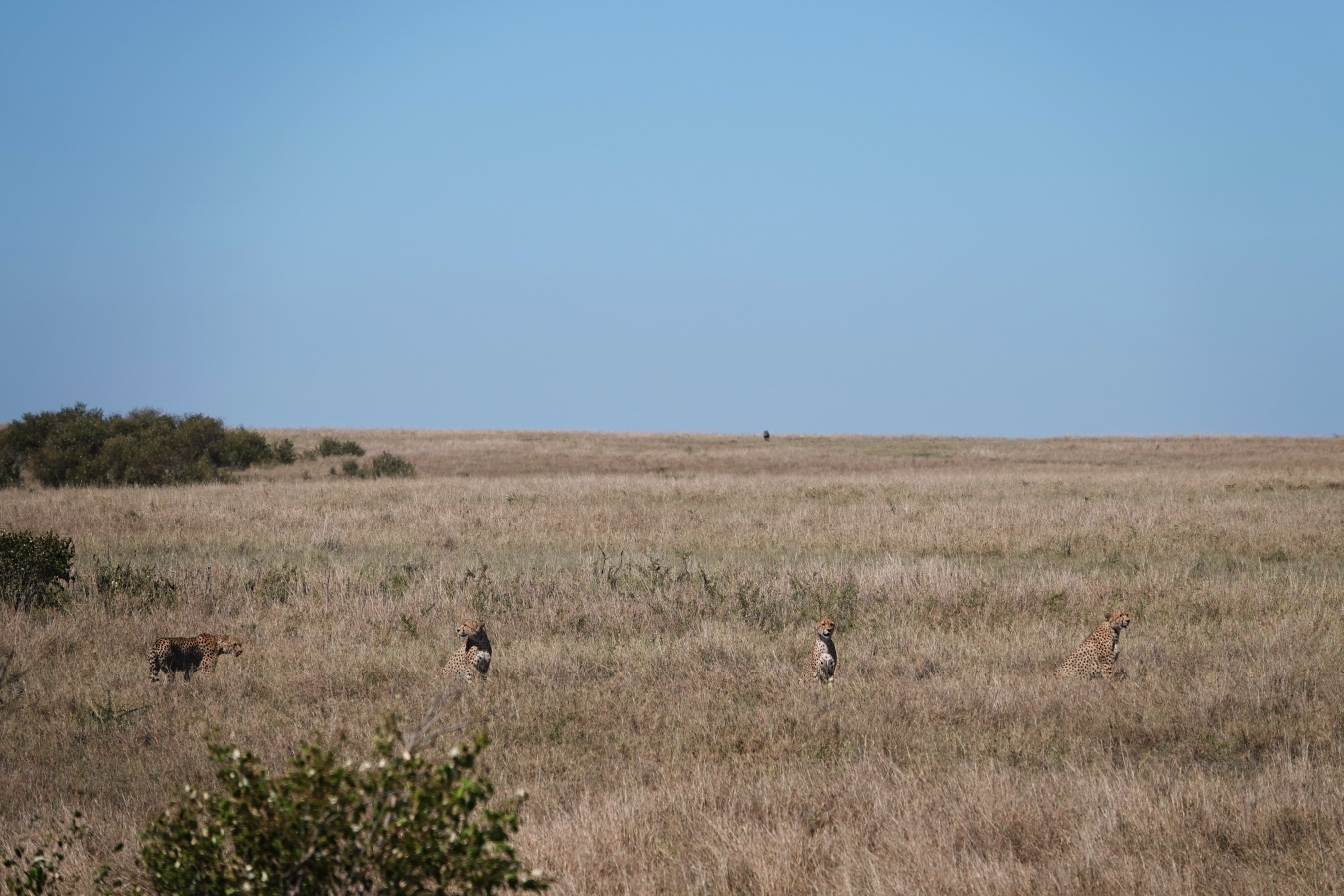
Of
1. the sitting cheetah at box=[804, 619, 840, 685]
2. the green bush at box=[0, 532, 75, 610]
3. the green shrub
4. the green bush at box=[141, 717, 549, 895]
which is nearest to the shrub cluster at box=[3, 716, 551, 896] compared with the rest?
the green bush at box=[141, 717, 549, 895]

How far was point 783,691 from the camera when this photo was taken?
8.53m

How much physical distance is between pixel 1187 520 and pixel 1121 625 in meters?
11.8

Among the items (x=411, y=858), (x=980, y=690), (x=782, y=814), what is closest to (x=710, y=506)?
(x=980, y=690)

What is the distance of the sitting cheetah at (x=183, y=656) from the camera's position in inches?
359

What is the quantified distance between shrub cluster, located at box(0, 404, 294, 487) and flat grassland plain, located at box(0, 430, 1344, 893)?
52.8ft

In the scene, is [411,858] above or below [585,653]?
above

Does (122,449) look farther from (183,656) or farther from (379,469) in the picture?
(183,656)

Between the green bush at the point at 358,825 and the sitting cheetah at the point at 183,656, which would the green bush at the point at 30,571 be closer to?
the sitting cheetah at the point at 183,656

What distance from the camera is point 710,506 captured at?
80.4 ft

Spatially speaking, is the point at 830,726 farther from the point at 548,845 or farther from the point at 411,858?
the point at 411,858

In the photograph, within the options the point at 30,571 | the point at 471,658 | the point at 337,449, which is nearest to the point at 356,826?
the point at 471,658

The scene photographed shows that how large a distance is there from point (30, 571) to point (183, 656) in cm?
437

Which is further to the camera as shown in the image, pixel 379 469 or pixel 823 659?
pixel 379 469

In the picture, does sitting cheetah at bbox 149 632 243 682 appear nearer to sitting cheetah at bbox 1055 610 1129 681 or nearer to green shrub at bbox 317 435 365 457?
sitting cheetah at bbox 1055 610 1129 681
